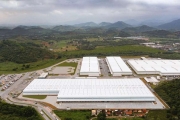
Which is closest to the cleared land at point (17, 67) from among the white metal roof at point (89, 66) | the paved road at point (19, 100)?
the paved road at point (19, 100)

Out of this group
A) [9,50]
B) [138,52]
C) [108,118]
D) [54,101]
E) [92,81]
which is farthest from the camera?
[138,52]

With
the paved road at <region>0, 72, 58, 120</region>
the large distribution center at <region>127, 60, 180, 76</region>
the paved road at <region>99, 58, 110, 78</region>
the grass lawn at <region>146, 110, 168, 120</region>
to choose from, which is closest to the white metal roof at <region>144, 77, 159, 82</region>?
the large distribution center at <region>127, 60, 180, 76</region>

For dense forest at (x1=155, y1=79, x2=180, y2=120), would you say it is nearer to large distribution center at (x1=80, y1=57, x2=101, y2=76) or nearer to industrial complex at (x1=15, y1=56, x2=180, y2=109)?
industrial complex at (x1=15, y1=56, x2=180, y2=109)

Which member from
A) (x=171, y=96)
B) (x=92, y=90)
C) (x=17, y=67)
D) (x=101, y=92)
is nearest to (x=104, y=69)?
(x=92, y=90)

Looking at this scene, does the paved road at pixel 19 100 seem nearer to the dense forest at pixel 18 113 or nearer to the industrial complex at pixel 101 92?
the dense forest at pixel 18 113

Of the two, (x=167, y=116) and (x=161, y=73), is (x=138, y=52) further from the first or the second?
(x=167, y=116)

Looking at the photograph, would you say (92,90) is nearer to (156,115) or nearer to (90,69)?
(156,115)

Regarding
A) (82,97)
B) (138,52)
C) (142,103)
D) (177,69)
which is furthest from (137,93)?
(138,52)
